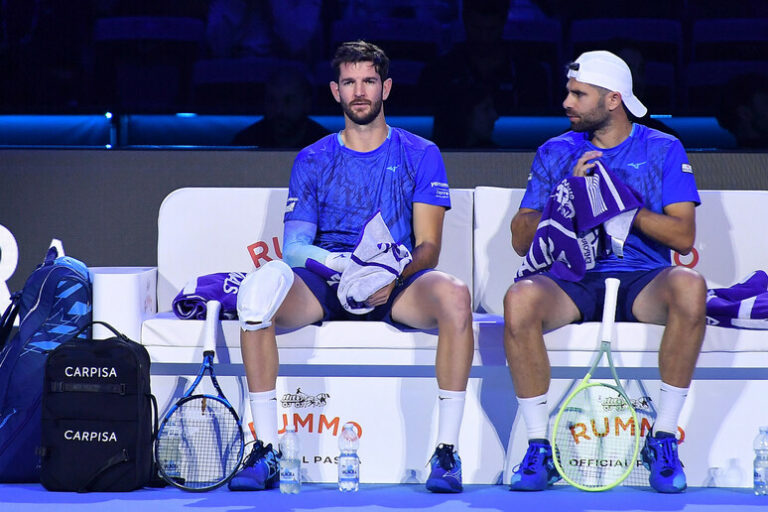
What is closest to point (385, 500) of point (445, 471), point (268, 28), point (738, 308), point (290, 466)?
point (445, 471)

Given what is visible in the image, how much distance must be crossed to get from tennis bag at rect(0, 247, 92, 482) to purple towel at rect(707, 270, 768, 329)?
6.99 ft

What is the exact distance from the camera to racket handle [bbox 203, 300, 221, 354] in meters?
3.62

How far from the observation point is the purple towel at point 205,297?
3.83 m

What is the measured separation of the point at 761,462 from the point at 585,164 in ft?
3.74

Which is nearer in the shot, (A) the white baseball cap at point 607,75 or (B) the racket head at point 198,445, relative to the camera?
(B) the racket head at point 198,445

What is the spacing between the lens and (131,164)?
494 centimetres

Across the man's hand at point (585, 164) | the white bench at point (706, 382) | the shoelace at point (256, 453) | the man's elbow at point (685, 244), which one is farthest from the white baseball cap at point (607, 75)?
the shoelace at point (256, 453)

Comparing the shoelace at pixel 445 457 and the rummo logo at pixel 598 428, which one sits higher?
the rummo logo at pixel 598 428

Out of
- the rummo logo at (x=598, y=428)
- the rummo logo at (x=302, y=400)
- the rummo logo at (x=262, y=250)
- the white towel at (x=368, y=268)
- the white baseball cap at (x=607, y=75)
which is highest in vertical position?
Answer: the white baseball cap at (x=607, y=75)

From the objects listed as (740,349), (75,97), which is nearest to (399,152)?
(740,349)

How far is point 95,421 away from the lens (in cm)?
354

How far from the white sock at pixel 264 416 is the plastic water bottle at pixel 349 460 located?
0.25 metres

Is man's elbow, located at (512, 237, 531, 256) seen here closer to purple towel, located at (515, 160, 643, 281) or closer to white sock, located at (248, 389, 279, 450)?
purple towel, located at (515, 160, 643, 281)

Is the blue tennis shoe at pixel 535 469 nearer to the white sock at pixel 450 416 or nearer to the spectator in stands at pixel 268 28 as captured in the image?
the white sock at pixel 450 416
